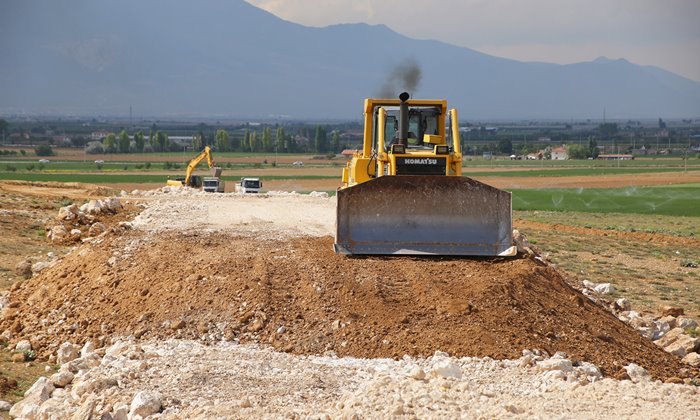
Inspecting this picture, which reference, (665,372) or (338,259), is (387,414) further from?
(338,259)

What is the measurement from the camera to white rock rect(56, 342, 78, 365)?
14.7m

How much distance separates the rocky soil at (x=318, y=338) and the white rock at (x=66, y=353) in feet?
0.07

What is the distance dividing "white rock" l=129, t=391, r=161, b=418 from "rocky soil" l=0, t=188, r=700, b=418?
17mm

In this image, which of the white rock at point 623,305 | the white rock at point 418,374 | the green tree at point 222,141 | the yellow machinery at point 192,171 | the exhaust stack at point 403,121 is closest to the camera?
the white rock at point 418,374

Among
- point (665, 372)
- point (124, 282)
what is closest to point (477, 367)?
point (665, 372)

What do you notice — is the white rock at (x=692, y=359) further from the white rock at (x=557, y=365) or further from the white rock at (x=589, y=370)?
the white rock at (x=557, y=365)

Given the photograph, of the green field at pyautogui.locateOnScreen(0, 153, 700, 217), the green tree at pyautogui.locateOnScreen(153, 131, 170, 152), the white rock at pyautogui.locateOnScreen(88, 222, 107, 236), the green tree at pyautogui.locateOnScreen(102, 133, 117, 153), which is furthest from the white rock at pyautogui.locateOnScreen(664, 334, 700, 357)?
the green tree at pyautogui.locateOnScreen(153, 131, 170, 152)

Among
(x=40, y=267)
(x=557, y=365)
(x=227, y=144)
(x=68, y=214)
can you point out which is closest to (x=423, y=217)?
(x=557, y=365)

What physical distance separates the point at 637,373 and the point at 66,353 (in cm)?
806

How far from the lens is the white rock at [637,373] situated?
43.0 feet

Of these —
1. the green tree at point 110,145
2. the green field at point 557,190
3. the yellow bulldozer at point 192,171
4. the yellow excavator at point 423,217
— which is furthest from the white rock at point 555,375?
the green tree at point 110,145

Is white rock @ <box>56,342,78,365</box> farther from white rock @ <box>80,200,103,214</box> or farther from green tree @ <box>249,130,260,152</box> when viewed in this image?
green tree @ <box>249,130,260,152</box>

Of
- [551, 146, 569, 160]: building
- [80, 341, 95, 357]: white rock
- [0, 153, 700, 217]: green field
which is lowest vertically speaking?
[551, 146, 569, 160]: building

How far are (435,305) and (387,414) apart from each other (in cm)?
506
